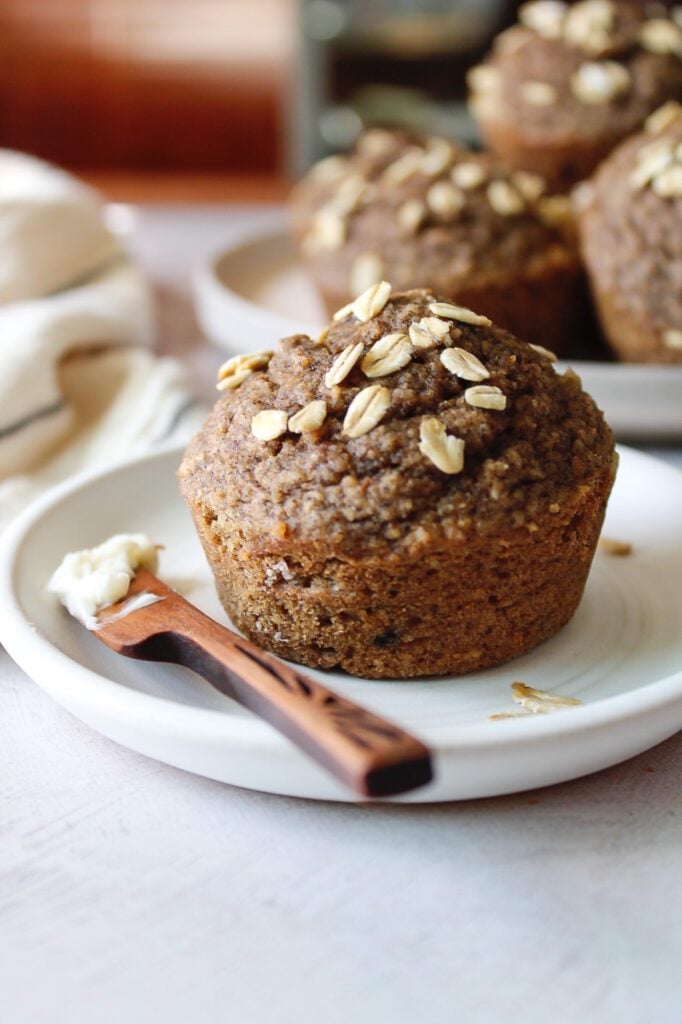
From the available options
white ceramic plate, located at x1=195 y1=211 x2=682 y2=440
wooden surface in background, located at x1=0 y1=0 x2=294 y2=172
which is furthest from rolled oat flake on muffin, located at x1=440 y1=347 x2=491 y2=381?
wooden surface in background, located at x1=0 y1=0 x2=294 y2=172

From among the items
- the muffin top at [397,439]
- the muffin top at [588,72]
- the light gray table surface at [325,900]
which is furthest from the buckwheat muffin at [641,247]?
the light gray table surface at [325,900]

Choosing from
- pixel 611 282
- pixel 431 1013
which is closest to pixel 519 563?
pixel 431 1013

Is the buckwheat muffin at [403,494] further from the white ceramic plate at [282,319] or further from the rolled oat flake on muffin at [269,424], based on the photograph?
the white ceramic plate at [282,319]

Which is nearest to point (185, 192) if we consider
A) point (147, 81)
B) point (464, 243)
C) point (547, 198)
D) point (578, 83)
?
point (578, 83)

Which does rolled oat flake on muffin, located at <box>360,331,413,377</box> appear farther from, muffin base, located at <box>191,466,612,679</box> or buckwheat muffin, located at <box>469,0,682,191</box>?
buckwheat muffin, located at <box>469,0,682,191</box>

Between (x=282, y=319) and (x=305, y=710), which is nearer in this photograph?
(x=305, y=710)

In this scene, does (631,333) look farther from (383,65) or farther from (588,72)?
(383,65)
